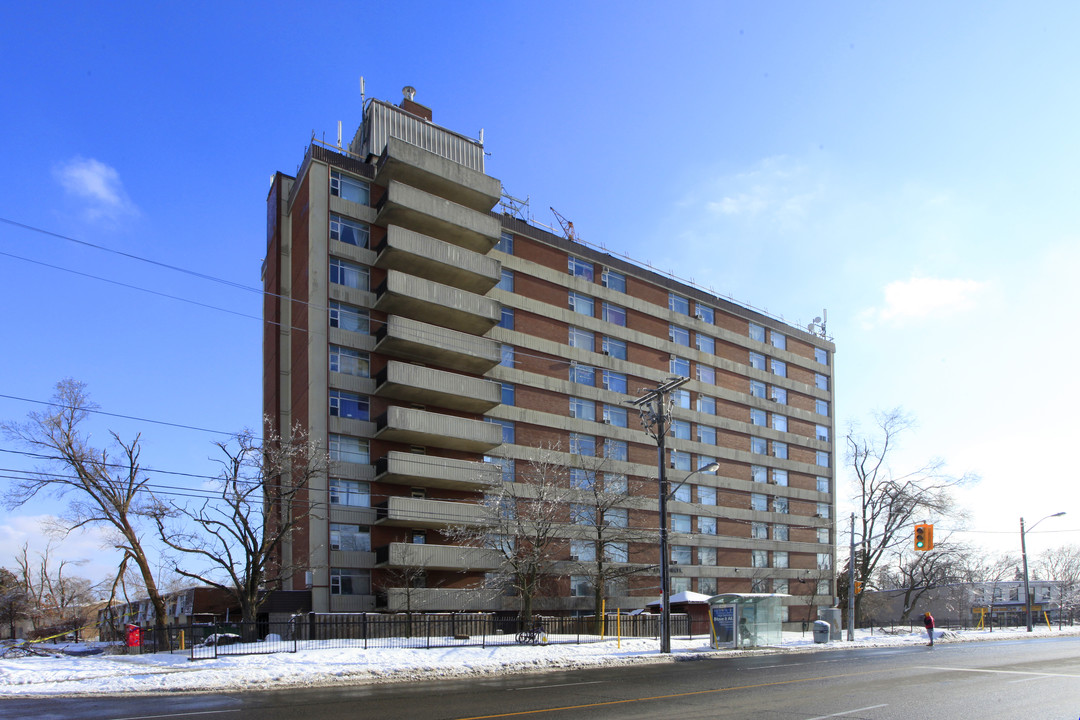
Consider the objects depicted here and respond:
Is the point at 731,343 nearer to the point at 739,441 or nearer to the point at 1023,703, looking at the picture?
the point at 739,441

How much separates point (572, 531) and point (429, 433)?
11.5 m

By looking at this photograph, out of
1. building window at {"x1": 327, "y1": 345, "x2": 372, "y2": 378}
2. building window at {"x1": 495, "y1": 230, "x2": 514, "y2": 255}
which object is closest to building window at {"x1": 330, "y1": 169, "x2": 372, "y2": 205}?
building window at {"x1": 327, "y1": 345, "x2": 372, "y2": 378}

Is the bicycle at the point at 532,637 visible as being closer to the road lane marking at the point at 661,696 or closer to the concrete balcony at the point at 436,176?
the road lane marking at the point at 661,696

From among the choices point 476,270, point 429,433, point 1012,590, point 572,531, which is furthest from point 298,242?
point 1012,590

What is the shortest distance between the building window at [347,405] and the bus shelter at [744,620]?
2091cm

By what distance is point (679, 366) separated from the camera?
60812 mm

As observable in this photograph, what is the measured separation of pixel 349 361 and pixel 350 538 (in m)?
9.44

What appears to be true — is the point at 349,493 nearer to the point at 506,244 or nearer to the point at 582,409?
the point at 582,409

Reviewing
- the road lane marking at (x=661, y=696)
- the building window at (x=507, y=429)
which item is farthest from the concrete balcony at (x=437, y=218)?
the road lane marking at (x=661, y=696)

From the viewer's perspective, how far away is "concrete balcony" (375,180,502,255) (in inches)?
1763

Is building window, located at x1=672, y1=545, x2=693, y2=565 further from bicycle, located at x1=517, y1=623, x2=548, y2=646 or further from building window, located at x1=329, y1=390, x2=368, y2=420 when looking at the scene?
bicycle, located at x1=517, y1=623, x2=548, y2=646

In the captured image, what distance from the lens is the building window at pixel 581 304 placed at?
5494 cm

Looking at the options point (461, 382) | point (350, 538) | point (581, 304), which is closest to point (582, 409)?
point (581, 304)

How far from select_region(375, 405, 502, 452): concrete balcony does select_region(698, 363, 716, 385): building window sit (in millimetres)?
21782
